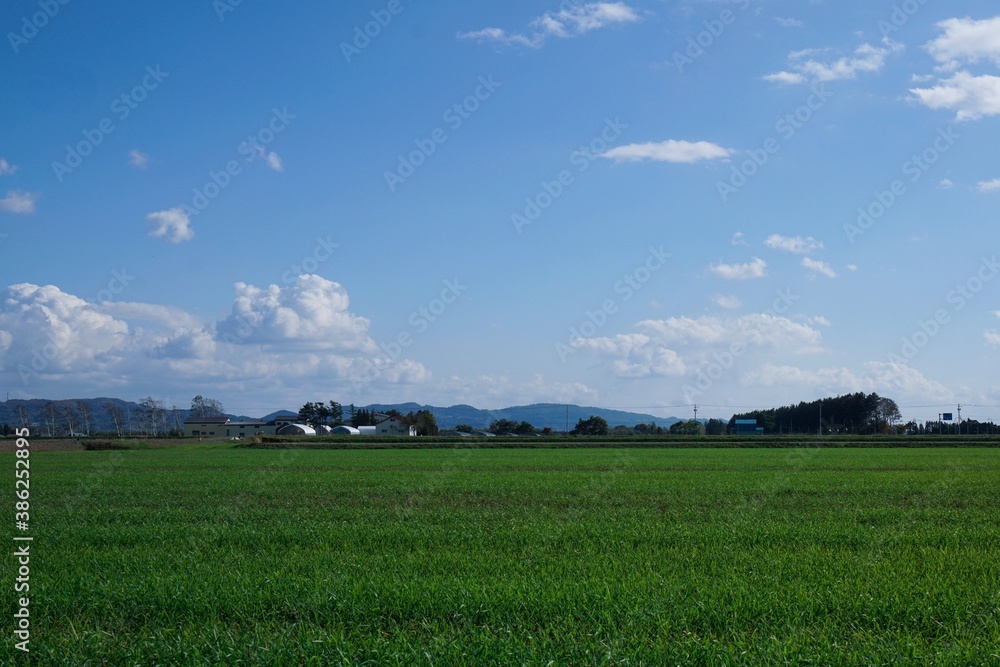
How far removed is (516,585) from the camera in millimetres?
9539

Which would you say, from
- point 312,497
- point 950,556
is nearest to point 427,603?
point 950,556

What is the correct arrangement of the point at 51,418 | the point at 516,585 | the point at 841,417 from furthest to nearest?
the point at 51,418 → the point at 841,417 → the point at 516,585

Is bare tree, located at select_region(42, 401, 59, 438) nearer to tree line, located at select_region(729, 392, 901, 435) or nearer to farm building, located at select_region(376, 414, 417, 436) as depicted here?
farm building, located at select_region(376, 414, 417, 436)

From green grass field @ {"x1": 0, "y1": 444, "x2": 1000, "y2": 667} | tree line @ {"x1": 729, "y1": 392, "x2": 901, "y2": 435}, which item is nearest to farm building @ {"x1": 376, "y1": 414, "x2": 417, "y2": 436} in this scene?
tree line @ {"x1": 729, "y1": 392, "x2": 901, "y2": 435}

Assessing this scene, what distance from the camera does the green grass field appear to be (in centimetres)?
728

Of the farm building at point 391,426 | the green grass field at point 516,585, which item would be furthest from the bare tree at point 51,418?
the green grass field at point 516,585

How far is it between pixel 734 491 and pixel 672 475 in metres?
8.43

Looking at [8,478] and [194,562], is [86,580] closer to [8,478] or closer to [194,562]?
[194,562]

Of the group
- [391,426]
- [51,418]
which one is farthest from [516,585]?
[51,418]

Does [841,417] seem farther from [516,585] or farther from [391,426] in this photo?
[516,585]

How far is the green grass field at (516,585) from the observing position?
23.9 ft

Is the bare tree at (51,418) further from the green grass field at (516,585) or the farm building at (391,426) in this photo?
the green grass field at (516,585)

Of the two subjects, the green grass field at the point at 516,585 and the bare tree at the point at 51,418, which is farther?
the bare tree at the point at 51,418

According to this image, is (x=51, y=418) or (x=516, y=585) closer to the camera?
(x=516, y=585)
